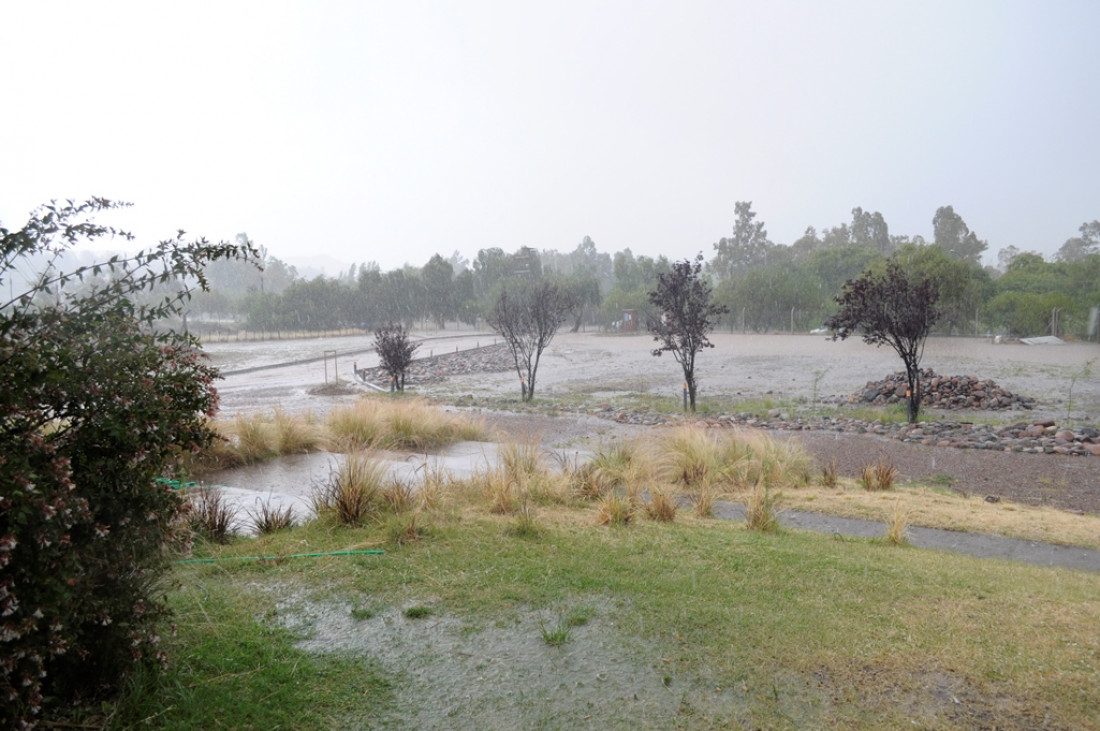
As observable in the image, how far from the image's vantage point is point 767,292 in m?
55.5

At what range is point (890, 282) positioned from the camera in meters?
15.2

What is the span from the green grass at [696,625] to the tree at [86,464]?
1.18 feet

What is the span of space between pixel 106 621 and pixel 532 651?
63.9 inches

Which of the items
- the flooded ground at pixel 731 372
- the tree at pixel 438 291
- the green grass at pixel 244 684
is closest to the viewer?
the green grass at pixel 244 684

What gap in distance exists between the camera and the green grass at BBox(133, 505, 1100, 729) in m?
2.55

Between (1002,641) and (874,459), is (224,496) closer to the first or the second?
(1002,641)

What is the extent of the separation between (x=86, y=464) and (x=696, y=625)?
8.42 feet

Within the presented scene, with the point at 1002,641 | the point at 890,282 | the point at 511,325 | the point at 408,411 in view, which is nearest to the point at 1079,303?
the point at 890,282

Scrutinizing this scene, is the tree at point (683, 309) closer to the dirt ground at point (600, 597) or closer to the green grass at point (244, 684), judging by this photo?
the dirt ground at point (600, 597)

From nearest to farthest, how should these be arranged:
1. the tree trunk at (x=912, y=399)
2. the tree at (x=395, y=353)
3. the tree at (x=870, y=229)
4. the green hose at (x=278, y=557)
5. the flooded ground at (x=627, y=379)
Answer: the green hose at (x=278, y=557)
the flooded ground at (x=627, y=379)
the tree trunk at (x=912, y=399)
the tree at (x=395, y=353)
the tree at (x=870, y=229)

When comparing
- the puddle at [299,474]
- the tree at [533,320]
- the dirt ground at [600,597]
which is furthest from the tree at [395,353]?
the puddle at [299,474]

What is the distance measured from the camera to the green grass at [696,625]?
8.38ft

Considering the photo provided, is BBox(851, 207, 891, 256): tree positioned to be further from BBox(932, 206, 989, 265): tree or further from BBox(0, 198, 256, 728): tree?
BBox(0, 198, 256, 728): tree

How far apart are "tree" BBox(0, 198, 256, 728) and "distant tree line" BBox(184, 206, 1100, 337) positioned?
72.1 feet
